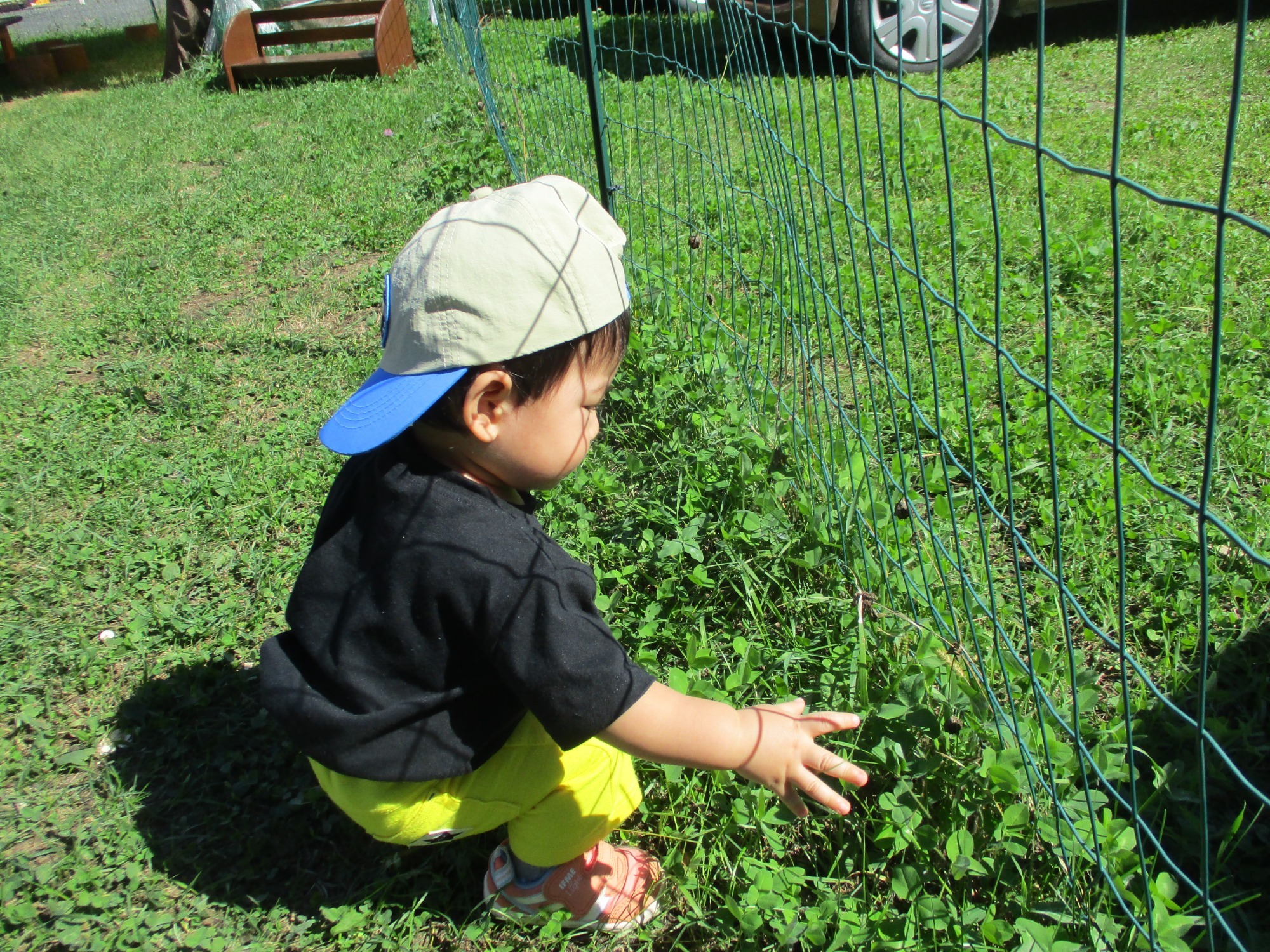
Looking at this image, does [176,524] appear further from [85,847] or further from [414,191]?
[414,191]

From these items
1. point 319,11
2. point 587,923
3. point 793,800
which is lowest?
point 587,923

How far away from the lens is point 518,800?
160cm

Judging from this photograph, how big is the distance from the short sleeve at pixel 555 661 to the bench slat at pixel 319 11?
8161 mm

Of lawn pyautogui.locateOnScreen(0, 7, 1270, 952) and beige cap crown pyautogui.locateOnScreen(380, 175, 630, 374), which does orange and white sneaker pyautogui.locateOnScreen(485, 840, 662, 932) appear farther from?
beige cap crown pyautogui.locateOnScreen(380, 175, 630, 374)

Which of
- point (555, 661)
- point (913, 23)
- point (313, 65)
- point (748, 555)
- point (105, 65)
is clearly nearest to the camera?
point (555, 661)

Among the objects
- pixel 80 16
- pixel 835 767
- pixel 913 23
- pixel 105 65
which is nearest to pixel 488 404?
pixel 835 767

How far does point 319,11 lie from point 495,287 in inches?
341

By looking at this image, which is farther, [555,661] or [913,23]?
[913,23]

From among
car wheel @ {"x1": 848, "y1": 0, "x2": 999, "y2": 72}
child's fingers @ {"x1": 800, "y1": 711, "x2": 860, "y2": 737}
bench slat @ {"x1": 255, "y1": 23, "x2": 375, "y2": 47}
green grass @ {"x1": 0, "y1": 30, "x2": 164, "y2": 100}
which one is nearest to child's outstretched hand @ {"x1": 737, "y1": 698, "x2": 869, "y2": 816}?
child's fingers @ {"x1": 800, "y1": 711, "x2": 860, "y2": 737}

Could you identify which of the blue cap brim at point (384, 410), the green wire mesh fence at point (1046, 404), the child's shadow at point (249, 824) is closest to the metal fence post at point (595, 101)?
the green wire mesh fence at point (1046, 404)

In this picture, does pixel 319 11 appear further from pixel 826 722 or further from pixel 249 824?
pixel 826 722

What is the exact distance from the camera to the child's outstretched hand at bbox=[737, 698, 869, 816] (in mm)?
1435

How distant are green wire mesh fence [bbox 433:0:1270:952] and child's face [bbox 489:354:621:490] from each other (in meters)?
0.57

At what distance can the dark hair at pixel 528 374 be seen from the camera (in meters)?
1.37
